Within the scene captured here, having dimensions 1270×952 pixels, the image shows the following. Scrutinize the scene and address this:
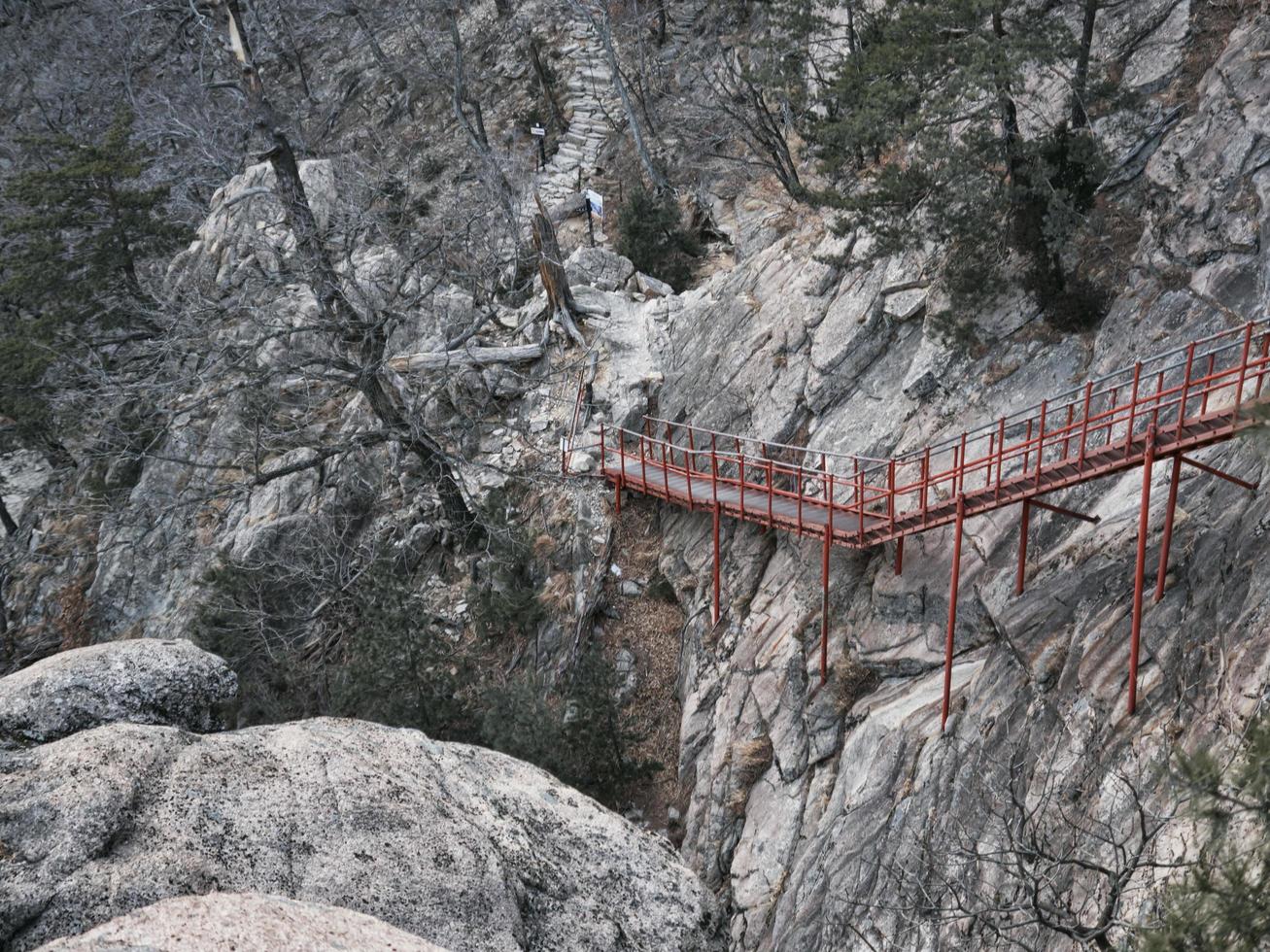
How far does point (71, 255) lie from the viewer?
3145cm

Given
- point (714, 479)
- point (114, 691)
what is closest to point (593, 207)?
point (714, 479)

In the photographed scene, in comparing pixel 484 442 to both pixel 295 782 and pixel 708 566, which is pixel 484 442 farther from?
pixel 295 782

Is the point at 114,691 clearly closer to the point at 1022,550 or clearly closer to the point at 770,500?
the point at 770,500

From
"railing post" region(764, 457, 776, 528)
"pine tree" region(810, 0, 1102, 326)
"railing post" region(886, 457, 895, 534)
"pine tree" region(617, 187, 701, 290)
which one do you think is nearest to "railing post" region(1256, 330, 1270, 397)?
"pine tree" region(810, 0, 1102, 326)

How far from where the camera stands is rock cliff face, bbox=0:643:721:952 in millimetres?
6828

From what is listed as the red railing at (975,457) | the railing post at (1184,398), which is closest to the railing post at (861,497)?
the red railing at (975,457)

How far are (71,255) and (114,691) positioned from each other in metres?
26.5

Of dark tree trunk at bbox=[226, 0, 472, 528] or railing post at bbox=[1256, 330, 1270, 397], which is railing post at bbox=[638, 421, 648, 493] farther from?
railing post at bbox=[1256, 330, 1270, 397]

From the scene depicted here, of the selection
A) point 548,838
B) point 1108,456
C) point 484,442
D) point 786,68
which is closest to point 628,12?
point 786,68

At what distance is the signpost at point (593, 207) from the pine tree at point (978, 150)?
28.6ft

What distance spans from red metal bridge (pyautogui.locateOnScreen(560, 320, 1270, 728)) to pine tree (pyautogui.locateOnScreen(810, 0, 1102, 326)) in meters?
2.56

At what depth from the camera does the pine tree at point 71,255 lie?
29.9m

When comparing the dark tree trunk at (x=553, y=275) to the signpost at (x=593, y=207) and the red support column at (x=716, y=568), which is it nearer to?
the signpost at (x=593, y=207)

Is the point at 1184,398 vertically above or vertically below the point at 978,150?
below
